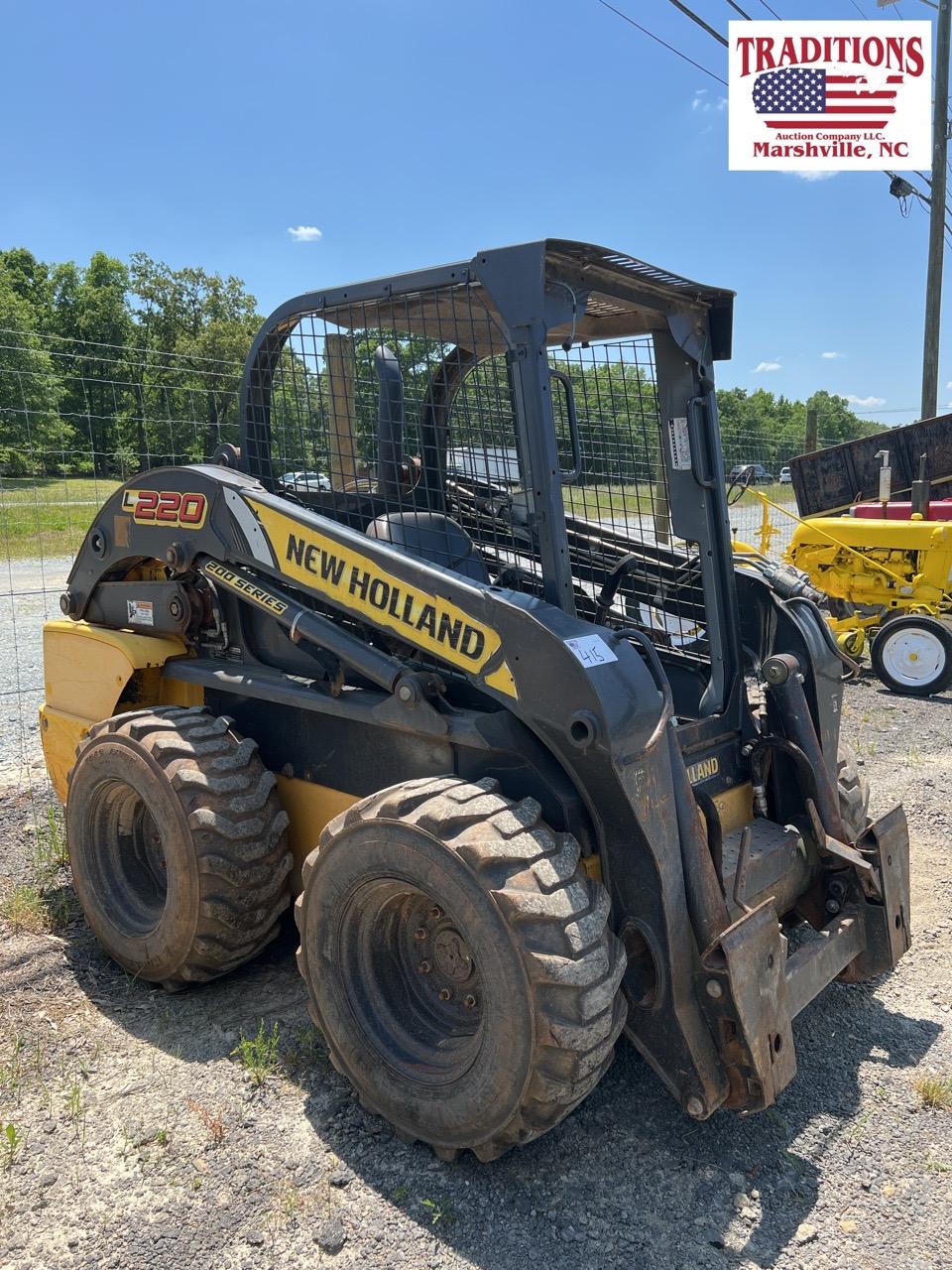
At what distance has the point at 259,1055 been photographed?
3.35 m

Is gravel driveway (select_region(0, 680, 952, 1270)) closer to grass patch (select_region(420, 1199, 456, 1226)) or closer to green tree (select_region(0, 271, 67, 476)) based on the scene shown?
grass patch (select_region(420, 1199, 456, 1226))

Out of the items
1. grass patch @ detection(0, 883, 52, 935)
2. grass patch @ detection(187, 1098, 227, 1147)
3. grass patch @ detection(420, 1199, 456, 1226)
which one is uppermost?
grass patch @ detection(0, 883, 52, 935)

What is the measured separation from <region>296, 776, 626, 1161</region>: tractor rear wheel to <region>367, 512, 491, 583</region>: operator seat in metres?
0.93

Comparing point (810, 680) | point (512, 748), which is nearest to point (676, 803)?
point (512, 748)

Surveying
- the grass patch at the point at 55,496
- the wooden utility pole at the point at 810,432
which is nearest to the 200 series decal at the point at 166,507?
the grass patch at the point at 55,496

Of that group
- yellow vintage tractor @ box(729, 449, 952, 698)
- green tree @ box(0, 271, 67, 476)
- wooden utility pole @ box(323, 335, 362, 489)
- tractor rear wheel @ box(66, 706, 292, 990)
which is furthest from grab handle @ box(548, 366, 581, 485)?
yellow vintage tractor @ box(729, 449, 952, 698)

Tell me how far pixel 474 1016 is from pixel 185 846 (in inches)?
49.2

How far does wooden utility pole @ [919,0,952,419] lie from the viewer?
1473cm

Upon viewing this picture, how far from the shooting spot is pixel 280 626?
3.98 meters

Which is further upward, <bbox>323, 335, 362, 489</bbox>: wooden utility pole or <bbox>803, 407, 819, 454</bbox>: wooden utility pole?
<bbox>803, 407, 819, 454</bbox>: wooden utility pole

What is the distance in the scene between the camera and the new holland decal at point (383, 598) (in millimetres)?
3051

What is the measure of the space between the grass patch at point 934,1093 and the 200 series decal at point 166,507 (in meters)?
3.31

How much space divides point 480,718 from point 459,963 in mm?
753

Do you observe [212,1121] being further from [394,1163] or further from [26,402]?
[26,402]
